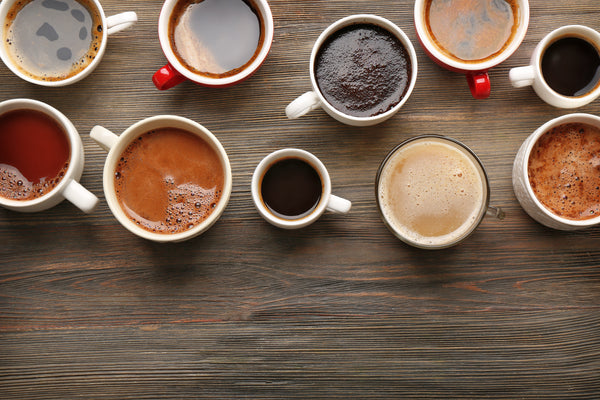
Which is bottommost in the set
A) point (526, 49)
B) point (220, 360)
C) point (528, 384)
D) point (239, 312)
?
point (528, 384)

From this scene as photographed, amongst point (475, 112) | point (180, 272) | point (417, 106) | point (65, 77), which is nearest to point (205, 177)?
point (180, 272)

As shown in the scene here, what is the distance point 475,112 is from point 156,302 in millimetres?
1104

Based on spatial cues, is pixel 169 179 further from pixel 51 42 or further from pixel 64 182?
pixel 51 42

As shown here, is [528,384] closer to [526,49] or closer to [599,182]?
[599,182]

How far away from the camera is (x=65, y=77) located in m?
1.45

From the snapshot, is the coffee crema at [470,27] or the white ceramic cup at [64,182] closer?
the white ceramic cup at [64,182]

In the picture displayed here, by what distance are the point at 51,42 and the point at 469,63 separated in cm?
122

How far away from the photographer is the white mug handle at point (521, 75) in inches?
55.1

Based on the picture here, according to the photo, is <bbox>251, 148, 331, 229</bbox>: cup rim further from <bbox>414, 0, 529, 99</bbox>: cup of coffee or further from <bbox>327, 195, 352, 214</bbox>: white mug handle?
<bbox>414, 0, 529, 99</bbox>: cup of coffee

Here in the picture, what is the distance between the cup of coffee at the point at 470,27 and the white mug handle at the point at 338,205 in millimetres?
500

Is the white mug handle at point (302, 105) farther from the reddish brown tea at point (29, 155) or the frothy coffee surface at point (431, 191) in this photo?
the reddish brown tea at point (29, 155)

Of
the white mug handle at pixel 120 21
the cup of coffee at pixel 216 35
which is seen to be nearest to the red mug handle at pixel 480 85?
the cup of coffee at pixel 216 35

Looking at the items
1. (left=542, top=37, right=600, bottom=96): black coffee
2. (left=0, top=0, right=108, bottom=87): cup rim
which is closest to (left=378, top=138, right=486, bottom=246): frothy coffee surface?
(left=542, top=37, right=600, bottom=96): black coffee

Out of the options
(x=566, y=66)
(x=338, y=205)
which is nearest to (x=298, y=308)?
(x=338, y=205)
